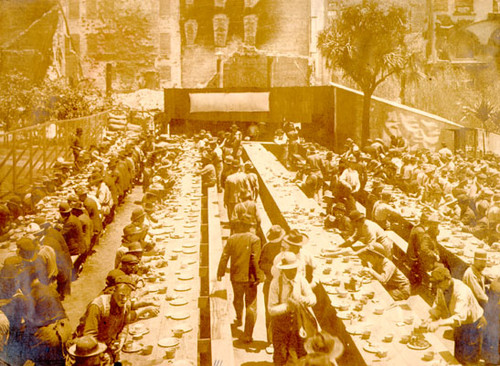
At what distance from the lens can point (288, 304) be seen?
560cm

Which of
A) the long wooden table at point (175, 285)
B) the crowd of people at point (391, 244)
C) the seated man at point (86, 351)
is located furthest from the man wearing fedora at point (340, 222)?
the seated man at point (86, 351)

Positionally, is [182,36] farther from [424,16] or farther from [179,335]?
[179,335]

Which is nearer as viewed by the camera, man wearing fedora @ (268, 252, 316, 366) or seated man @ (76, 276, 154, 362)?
seated man @ (76, 276, 154, 362)

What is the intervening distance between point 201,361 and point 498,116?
13080 millimetres

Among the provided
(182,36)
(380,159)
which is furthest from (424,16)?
(380,159)

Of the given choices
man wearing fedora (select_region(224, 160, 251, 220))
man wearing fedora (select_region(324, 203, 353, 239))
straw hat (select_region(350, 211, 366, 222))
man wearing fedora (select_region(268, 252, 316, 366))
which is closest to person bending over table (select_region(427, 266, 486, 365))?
man wearing fedora (select_region(268, 252, 316, 366))

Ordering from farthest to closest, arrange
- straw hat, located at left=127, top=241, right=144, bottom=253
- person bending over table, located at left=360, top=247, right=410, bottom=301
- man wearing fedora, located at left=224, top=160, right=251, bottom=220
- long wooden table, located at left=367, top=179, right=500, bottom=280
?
man wearing fedora, located at left=224, top=160, right=251, bottom=220 < long wooden table, located at left=367, top=179, right=500, bottom=280 < straw hat, located at left=127, top=241, right=144, bottom=253 < person bending over table, located at left=360, top=247, right=410, bottom=301

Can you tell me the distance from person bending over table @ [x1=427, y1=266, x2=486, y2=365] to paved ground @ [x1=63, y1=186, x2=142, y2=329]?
5.31m

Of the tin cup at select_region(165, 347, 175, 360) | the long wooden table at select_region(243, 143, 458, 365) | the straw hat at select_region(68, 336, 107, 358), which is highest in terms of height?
the straw hat at select_region(68, 336, 107, 358)

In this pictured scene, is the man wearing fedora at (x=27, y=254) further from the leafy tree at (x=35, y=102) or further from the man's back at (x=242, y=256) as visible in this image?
the leafy tree at (x=35, y=102)

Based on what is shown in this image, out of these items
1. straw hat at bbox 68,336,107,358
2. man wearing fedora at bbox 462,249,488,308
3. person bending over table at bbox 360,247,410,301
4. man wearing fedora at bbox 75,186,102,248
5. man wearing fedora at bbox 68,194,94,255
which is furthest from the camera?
man wearing fedora at bbox 75,186,102,248

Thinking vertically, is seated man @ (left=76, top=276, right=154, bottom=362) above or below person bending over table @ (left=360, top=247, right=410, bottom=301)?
above

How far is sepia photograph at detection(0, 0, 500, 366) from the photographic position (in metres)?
5.81

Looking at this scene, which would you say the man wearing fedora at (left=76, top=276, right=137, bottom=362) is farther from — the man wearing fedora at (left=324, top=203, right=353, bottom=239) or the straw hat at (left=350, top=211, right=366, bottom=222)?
the man wearing fedora at (left=324, top=203, right=353, bottom=239)
